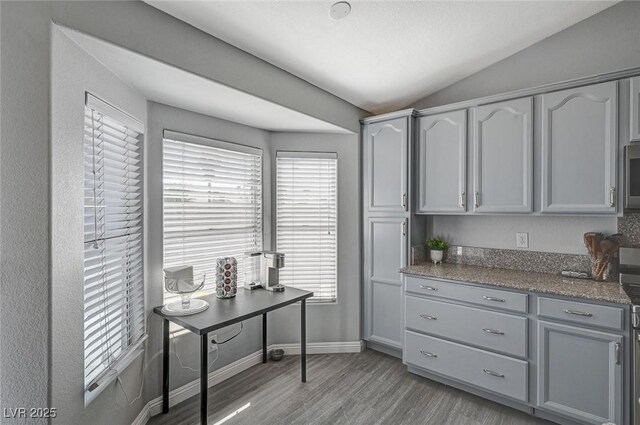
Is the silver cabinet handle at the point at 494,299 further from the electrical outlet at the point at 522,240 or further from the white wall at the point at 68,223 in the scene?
the white wall at the point at 68,223

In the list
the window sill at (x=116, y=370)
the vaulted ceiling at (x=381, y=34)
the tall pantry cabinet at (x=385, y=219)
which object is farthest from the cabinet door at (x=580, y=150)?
the window sill at (x=116, y=370)

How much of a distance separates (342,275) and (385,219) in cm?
73

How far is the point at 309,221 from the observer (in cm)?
314

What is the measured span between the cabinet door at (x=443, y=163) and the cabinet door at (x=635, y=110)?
39.6 inches

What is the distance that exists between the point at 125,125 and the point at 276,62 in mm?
1077

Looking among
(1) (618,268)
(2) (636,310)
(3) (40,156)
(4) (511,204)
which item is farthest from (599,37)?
(3) (40,156)

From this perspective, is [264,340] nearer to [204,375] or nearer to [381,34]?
[204,375]

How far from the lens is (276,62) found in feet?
7.22

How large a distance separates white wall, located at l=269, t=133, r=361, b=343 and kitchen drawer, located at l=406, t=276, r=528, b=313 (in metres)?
0.68

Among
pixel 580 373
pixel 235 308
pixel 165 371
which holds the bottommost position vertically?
pixel 165 371

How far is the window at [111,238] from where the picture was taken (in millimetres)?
1593

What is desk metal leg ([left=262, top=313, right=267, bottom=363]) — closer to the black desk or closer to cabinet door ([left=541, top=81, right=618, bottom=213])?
the black desk

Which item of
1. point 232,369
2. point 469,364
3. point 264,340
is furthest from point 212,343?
point 469,364

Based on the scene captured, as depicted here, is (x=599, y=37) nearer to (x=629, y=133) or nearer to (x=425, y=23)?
(x=629, y=133)
